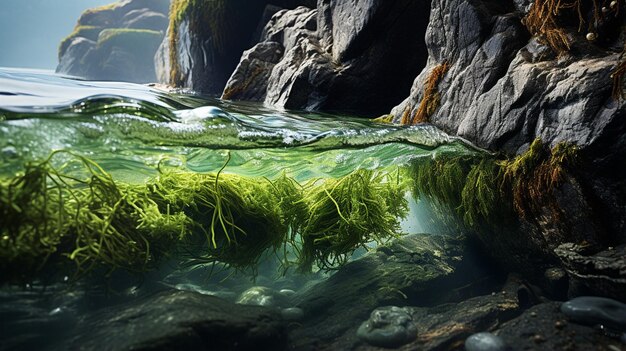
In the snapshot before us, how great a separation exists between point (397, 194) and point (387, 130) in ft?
4.87

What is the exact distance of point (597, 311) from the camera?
2.87 meters

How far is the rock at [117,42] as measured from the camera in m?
40.8

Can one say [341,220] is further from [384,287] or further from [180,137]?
[180,137]

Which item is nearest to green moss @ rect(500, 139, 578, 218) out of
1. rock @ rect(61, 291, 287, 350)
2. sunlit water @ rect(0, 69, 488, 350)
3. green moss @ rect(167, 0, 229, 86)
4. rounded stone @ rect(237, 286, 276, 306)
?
sunlit water @ rect(0, 69, 488, 350)

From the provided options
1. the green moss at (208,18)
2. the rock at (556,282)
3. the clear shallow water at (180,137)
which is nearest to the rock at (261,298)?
the clear shallow water at (180,137)

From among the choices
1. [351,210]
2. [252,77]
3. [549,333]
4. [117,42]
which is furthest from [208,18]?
[117,42]

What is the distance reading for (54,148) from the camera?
10.1 feet

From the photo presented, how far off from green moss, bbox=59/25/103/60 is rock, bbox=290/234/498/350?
49.2 m

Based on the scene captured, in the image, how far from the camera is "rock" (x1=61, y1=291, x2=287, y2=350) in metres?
2.63

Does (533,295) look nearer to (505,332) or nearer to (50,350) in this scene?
(505,332)

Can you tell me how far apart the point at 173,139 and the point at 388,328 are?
309 centimetres

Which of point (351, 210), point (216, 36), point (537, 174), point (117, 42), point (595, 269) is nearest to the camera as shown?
point (595, 269)

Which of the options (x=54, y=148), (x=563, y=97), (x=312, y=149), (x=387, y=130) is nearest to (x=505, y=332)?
(x=563, y=97)

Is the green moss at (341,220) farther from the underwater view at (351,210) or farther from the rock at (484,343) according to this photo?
the rock at (484,343)
